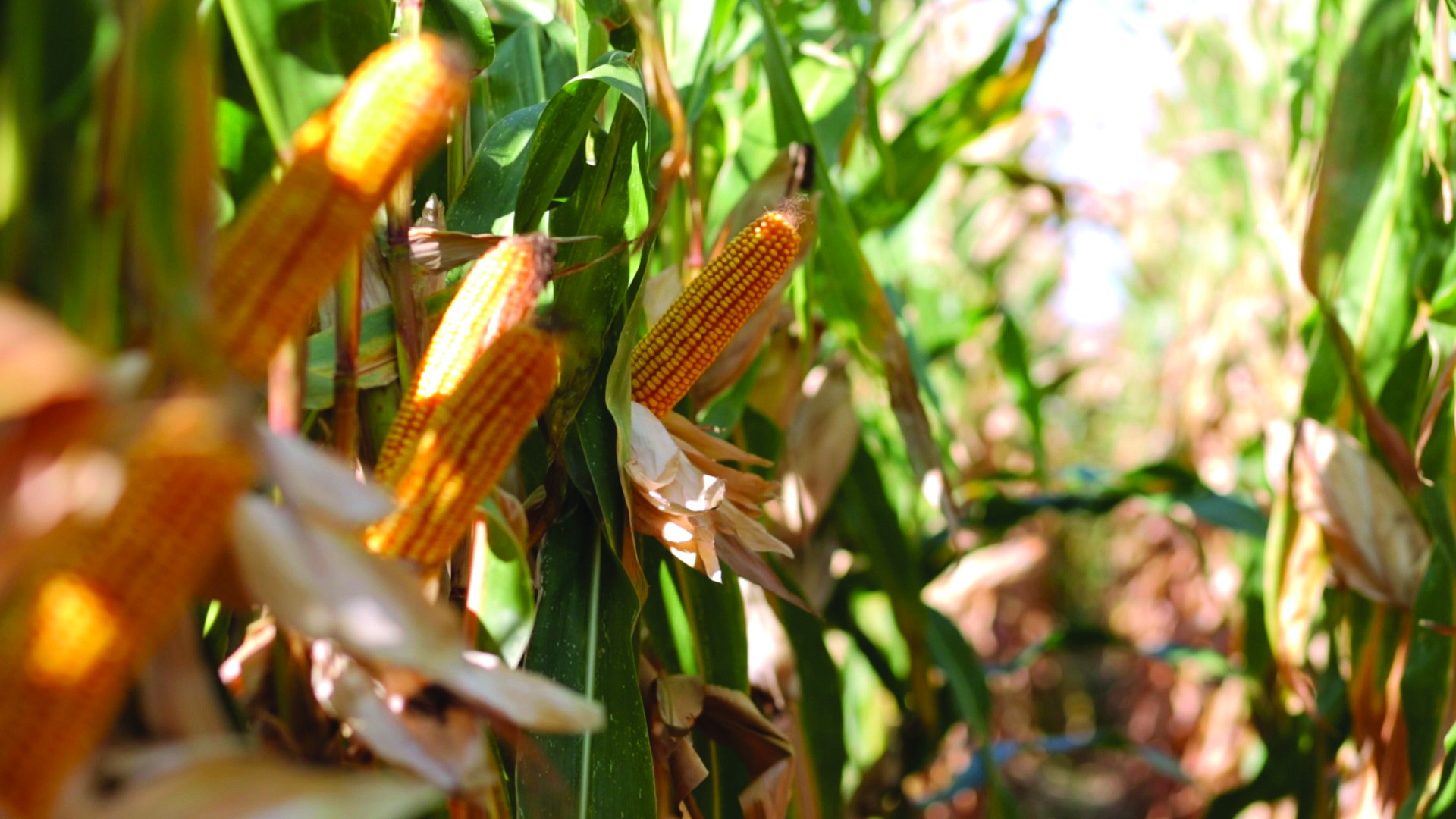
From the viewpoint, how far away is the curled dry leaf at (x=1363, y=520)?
63.1 inches

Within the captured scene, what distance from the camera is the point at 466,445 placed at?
658mm

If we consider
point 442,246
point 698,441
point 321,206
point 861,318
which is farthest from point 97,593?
point 861,318

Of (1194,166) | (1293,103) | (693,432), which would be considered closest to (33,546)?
(693,432)

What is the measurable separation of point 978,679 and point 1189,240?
2842 mm

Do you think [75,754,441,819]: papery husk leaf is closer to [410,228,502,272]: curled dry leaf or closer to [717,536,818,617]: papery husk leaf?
[410,228,502,272]: curled dry leaf

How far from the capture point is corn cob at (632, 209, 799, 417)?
937mm

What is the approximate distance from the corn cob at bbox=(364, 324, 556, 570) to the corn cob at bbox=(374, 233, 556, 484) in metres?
0.04

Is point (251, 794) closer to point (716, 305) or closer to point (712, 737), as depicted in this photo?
point (716, 305)

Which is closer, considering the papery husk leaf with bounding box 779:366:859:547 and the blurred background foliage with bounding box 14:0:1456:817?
the blurred background foliage with bounding box 14:0:1456:817

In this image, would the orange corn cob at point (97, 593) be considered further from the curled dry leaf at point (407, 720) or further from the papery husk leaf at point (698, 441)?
the papery husk leaf at point (698, 441)

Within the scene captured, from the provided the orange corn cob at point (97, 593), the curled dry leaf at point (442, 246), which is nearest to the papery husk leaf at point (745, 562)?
the curled dry leaf at point (442, 246)

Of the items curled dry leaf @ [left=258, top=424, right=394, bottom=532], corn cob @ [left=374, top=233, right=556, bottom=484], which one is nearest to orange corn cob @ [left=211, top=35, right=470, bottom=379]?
curled dry leaf @ [left=258, top=424, right=394, bottom=532]

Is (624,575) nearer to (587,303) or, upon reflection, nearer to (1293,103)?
(587,303)

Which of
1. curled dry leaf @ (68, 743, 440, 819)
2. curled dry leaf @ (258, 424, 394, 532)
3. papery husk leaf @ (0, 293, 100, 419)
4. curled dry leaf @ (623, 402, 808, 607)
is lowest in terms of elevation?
curled dry leaf @ (623, 402, 808, 607)
